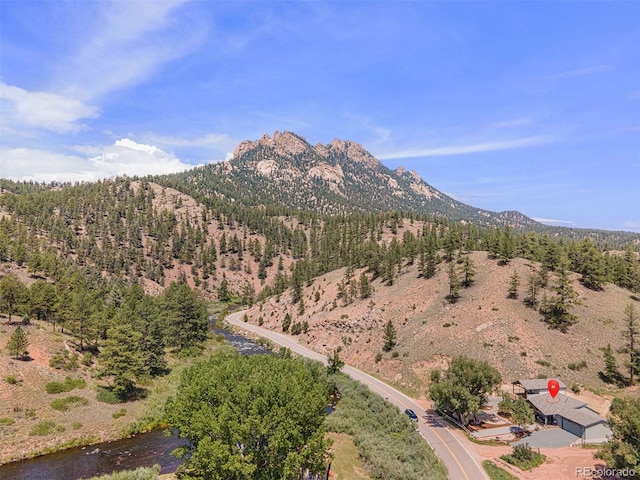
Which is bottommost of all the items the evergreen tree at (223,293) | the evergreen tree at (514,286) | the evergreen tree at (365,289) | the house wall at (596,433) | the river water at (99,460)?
the evergreen tree at (223,293)

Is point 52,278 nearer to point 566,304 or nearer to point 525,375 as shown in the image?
point 525,375

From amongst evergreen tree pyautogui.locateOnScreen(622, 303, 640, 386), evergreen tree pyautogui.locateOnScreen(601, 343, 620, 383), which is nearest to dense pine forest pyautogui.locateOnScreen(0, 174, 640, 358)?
evergreen tree pyautogui.locateOnScreen(622, 303, 640, 386)

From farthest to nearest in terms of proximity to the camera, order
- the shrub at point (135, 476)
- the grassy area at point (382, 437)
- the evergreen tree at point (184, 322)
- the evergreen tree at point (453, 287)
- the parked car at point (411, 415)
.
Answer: the evergreen tree at point (184, 322)
the evergreen tree at point (453, 287)
the parked car at point (411, 415)
the grassy area at point (382, 437)
the shrub at point (135, 476)

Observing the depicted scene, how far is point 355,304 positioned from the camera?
105875 mm

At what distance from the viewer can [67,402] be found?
5150cm

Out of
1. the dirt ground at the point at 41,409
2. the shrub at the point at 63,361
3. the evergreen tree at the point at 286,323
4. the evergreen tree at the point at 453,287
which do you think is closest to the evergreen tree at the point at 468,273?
the evergreen tree at the point at 453,287

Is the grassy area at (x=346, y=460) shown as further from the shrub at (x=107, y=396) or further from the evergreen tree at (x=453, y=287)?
the evergreen tree at (x=453, y=287)

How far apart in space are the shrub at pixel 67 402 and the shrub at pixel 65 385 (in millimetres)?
2463

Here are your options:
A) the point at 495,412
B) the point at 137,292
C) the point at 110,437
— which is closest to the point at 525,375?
the point at 495,412

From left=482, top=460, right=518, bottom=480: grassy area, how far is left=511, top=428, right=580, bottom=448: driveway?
8.20 meters

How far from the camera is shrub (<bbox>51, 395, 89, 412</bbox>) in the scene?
164ft

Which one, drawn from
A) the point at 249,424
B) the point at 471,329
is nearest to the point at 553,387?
the point at 471,329

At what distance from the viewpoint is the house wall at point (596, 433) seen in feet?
152

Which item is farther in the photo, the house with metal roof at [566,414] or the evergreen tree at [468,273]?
the evergreen tree at [468,273]
